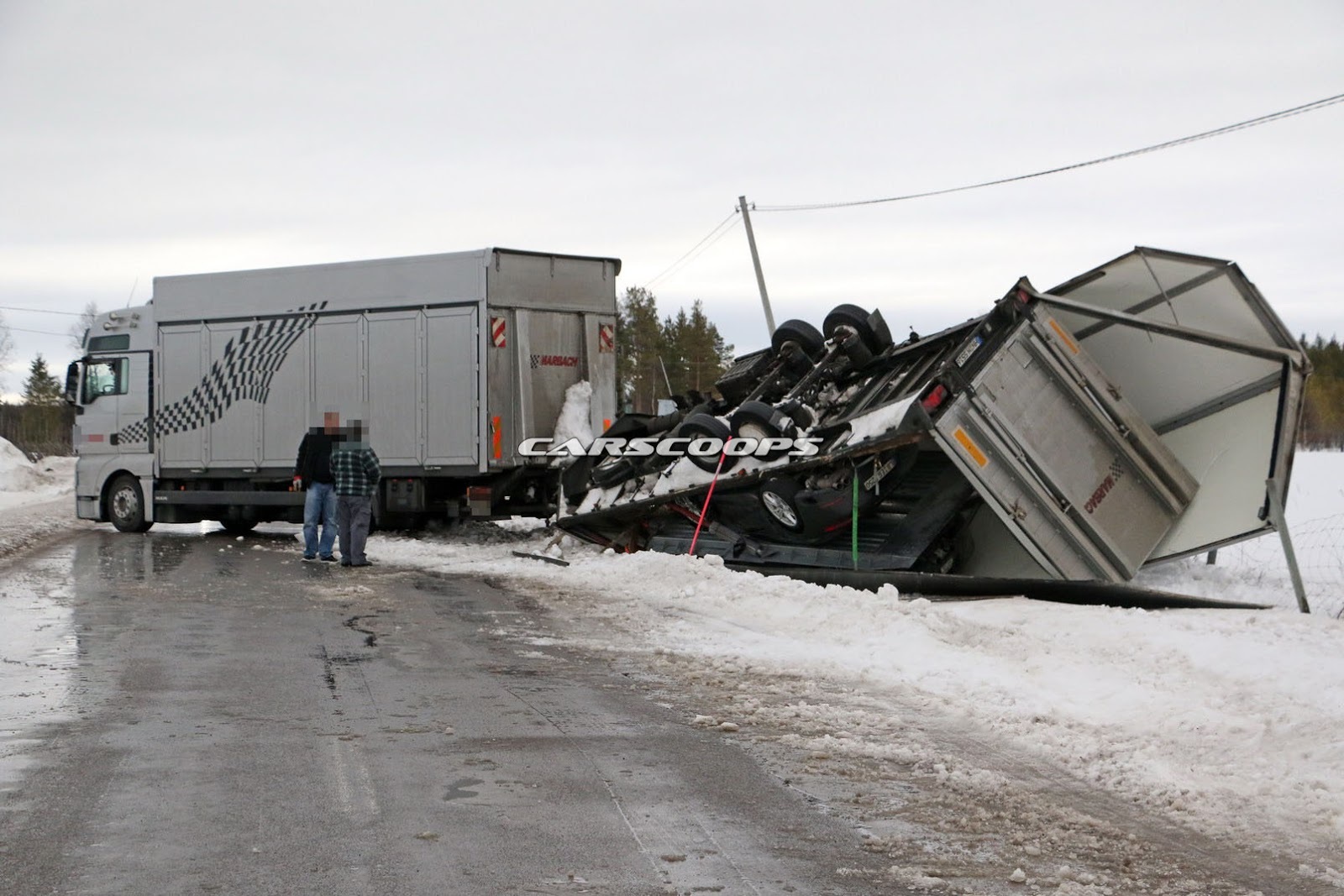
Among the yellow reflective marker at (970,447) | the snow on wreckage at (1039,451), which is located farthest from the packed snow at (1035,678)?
the yellow reflective marker at (970,447)

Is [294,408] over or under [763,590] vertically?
over

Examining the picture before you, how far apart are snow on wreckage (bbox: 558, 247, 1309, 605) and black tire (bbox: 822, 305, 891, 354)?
676mm

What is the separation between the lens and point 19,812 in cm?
458

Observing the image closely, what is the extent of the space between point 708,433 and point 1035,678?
5891mm

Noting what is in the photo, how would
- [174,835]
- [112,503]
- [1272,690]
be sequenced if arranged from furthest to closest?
1. [112,503]
2. [1272,690]
3. [174,835]

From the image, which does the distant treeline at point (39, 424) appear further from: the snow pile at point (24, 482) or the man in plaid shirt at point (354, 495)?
the man in plaid shirt at point (354, 495)

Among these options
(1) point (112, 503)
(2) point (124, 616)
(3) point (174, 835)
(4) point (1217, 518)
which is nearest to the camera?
(3) point (174, 835)

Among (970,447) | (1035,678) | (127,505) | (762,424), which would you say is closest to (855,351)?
(762,424)

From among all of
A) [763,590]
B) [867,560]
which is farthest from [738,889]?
[867,560]

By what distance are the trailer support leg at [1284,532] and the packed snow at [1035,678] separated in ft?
1.32

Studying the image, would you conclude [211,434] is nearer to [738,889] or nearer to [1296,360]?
[1296,360]

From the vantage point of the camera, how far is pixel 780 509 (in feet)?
40.4

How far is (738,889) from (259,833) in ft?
5.22

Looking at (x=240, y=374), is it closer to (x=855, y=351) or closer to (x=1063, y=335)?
(x=855, y=351)
